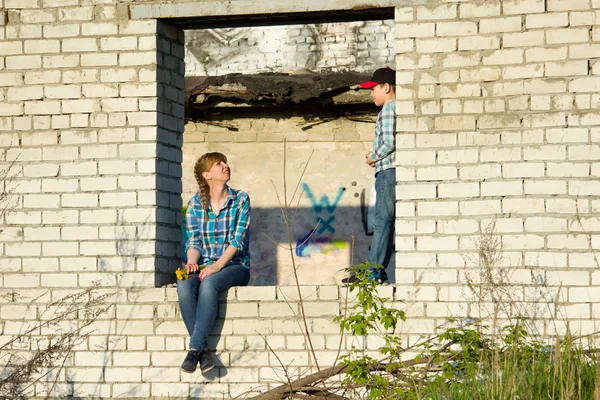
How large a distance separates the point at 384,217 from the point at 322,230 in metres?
4.75

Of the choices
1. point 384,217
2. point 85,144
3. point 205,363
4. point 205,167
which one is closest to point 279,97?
point 205,167

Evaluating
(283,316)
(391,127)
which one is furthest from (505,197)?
(283,316)

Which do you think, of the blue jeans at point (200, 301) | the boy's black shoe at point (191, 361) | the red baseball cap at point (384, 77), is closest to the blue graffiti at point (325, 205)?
the red baseball cap at point (384, 77)

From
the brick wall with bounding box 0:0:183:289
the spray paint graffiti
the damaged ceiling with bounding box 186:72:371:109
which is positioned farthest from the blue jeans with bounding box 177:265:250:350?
the spray paint graffiti

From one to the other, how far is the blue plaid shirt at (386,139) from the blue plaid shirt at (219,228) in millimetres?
981

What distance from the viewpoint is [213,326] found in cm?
753

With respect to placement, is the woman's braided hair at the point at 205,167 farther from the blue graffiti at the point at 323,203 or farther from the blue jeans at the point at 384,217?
the blue graffiti at the point at 323,203

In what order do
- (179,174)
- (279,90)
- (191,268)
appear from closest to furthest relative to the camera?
(191,268), (179,174), (279,90)

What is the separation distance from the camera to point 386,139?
7.61 m

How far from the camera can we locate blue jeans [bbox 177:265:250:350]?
725cm

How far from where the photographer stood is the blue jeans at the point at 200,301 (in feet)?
23.8

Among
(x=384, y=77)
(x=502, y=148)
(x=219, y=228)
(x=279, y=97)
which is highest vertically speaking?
(x=279, y=97)

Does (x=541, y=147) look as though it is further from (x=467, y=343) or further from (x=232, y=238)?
(x=232, y=238)

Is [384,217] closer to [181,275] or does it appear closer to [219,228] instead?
[219,228]
